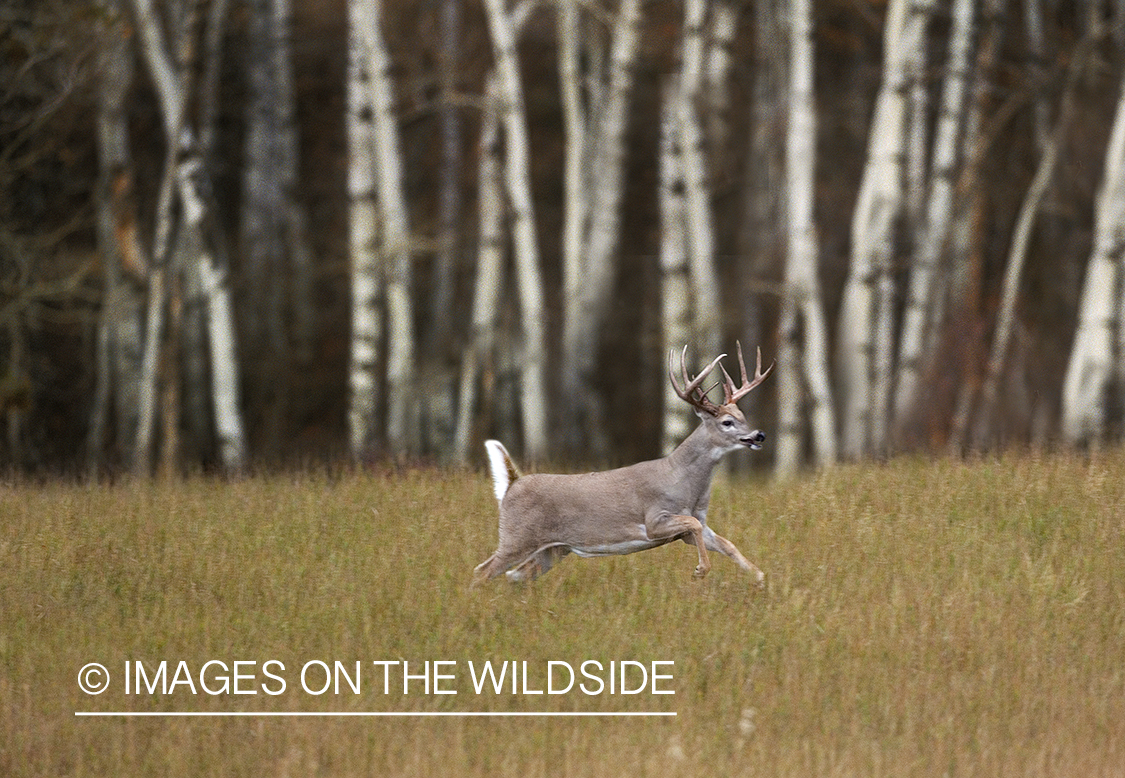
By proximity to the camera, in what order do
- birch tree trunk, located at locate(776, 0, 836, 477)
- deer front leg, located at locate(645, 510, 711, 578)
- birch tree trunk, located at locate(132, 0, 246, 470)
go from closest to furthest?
deer front leg, located at locate(645, 510, 711, 578), birch tree trunk, located at locate(776, 0, 836, 477), birch tree trunk, located at locate(132, 0, 246, 470)

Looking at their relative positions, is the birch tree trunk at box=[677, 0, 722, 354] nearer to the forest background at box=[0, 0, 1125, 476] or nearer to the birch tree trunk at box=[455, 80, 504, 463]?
the forest background at box=[0, 0, 1125, 476]

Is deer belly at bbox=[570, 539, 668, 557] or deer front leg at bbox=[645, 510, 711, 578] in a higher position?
deer front leg at bbox=[645, 510, 711, 578]

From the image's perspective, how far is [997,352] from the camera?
16.5 metres

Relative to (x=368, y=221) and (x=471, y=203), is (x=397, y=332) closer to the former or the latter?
(x=368, y=221)

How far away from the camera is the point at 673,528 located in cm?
746

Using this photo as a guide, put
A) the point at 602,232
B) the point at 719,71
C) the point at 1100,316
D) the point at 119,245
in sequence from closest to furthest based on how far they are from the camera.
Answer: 1. the point at 1100,316
2. the point at 719,71
3. the point at 602,232
4. the point at 119,245

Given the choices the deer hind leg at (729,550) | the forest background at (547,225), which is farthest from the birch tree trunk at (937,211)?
the deer hind leg at (729,550)

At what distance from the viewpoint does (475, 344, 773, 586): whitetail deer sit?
7.52 metres

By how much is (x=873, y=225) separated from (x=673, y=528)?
693 centimetres

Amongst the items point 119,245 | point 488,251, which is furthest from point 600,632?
point 119,245

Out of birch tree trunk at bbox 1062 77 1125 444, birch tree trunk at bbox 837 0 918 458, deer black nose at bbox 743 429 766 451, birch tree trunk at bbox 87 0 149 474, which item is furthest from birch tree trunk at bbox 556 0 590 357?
deer black nose at bbox 743 429 766 451

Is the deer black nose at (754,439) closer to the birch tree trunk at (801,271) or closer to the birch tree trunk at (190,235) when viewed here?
the birch tree trunk at (801,271)

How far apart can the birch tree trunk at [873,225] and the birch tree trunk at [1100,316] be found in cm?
174

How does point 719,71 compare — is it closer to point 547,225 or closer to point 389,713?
point 389,713
